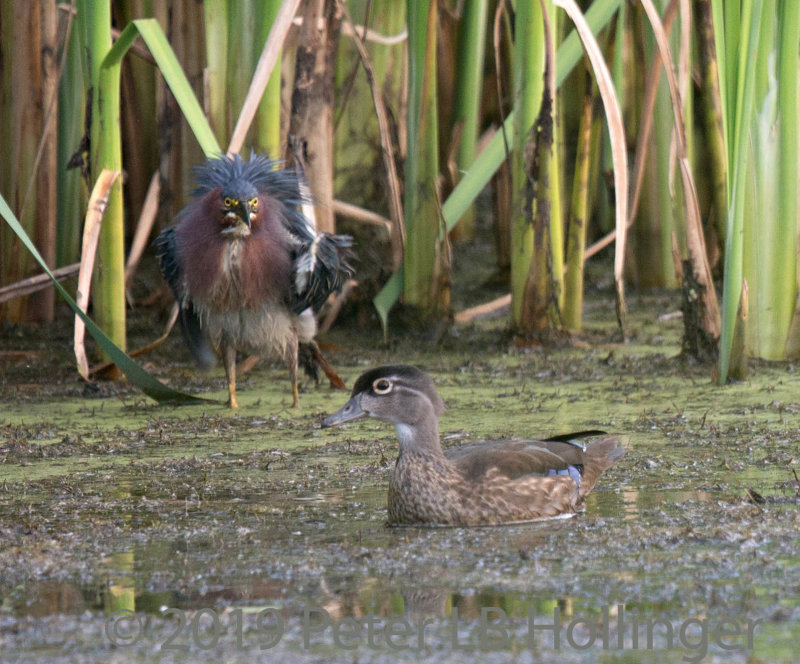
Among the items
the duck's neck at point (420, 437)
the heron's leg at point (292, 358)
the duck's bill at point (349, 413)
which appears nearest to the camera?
the duck's neck at point (420, 437)


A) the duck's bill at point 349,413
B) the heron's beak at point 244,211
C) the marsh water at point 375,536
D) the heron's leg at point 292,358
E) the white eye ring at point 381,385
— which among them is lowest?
Answer: the marsh water at point 375,536

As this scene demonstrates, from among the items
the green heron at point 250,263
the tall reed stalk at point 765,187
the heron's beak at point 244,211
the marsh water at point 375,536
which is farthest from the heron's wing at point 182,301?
the tall reed stalk at point 765,187

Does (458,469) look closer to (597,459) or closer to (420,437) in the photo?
(420,437)

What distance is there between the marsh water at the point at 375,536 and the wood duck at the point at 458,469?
8 centimetres

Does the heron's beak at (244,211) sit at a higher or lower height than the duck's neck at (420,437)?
higher

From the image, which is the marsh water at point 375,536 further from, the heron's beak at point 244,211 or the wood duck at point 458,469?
the heron's beak at point 244,211

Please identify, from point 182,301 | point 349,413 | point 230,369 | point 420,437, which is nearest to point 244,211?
point 182,301

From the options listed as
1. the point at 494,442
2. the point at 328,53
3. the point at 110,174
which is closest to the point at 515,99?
the point at 328,53

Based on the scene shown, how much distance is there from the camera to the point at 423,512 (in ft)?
12.3

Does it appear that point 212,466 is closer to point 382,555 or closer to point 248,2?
point 382,555

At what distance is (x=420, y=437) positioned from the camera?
12.9 ft

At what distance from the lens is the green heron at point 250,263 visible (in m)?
5.90

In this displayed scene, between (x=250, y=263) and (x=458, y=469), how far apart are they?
2.33m

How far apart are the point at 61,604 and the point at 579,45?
4174 mm
